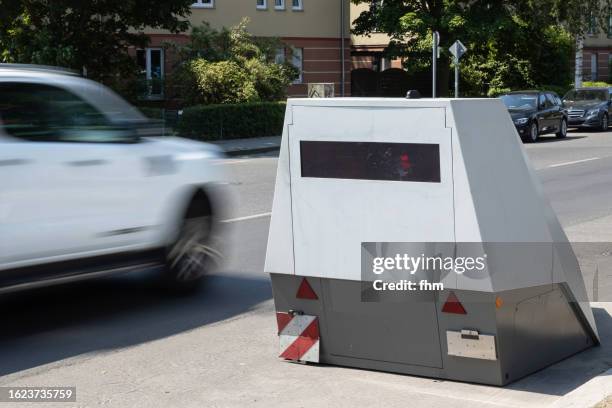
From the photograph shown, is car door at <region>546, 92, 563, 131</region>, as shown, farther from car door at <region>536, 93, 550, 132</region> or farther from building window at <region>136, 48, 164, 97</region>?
building window at <region>136, 48, 164, 97</region>

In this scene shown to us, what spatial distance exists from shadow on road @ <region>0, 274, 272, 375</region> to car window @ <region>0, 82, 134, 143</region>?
1.35 meters

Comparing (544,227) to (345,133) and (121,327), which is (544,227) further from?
(121,327)

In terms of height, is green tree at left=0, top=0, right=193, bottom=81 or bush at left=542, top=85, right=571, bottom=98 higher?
green tree at left=0, top=0, right=193, bottom=81

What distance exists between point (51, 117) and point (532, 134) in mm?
25217

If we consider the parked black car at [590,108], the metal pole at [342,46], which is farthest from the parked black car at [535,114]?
the metal pole at [342,46]

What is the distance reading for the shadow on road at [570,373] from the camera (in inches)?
243

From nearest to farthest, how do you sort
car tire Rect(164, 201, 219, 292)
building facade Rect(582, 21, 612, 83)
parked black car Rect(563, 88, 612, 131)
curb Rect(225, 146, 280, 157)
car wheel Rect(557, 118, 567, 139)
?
1. car tire Rect(164, 201, 219, 292)
2. curb Rect(225, 146, 280, 157)
3. car wheel Rect(557, 118, 567, 139)
4. parked black car Rect(563, 88, 612, 131)
5. building facade Rect(582, 21, 612, 83)

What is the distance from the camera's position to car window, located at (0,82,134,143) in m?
7.71

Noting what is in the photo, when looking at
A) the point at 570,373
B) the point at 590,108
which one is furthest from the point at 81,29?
the point at 570,373

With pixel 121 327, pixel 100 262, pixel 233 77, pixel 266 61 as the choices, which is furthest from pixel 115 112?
pixel 266 61

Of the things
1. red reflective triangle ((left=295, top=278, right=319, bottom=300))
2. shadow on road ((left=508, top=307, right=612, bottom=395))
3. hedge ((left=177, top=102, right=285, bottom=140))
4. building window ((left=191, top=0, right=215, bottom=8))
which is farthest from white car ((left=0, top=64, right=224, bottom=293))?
building window ((left=191, top=0, right=215, bottom=8))

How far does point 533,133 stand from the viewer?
31.8 m

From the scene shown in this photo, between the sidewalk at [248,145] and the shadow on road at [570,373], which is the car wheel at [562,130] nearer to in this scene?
the sidewalk at [248,145]

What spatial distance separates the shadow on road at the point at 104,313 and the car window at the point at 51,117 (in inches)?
53.1
